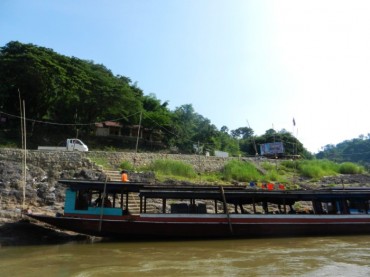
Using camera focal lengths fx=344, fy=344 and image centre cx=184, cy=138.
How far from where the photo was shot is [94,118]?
33656 millimetres

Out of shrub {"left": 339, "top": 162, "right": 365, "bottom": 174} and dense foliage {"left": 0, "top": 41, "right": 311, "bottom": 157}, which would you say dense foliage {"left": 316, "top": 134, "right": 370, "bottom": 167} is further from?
dense foliage {"left": 0, "top": 41, "right": 311, "bottom": 157}

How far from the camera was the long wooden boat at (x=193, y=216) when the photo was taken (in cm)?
1328

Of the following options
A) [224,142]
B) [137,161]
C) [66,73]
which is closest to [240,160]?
[137,161]

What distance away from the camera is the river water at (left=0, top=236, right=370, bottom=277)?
870 centimetres

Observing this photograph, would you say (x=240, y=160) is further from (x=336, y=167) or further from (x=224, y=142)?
(x=224, y=142)

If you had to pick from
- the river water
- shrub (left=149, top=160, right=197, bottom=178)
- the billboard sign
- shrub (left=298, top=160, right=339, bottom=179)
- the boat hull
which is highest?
the billboard sign

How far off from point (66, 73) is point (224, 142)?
84.0 ft

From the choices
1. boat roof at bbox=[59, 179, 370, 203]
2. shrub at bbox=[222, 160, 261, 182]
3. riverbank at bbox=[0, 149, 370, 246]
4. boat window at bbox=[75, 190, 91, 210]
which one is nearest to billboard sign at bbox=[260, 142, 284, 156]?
shrub at bbox=[222, 160, 261, 182]

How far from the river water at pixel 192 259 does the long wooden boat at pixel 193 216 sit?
2.04 ft

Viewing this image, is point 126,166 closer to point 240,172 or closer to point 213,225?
point 240,172

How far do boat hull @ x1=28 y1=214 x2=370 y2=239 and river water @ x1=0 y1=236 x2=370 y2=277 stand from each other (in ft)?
1.77

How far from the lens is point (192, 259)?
10250mm

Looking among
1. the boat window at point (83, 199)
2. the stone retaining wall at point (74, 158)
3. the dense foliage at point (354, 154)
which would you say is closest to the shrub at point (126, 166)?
the stone retaining wall at point (74, 158)

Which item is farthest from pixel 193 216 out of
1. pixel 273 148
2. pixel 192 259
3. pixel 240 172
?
pixel 273 148
